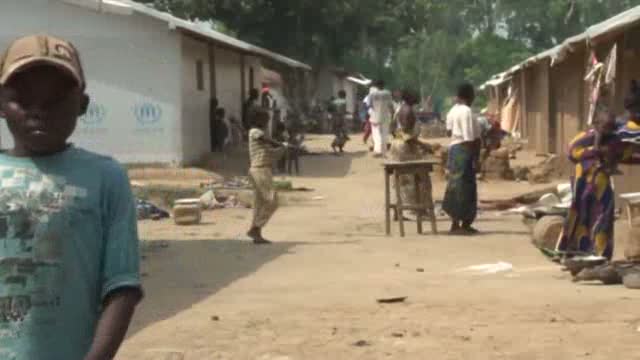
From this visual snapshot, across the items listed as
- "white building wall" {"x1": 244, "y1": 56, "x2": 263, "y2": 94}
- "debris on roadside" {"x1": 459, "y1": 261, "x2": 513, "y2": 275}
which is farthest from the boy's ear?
"white building wall" {"x1": 244, "y1": 56, "x2": 263, "y2": 94}

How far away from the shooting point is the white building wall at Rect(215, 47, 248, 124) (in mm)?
29484

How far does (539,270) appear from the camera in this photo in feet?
36.9

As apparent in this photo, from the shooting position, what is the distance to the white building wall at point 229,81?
2948 cm

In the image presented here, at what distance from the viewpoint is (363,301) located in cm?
943

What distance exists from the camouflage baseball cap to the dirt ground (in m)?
4.48

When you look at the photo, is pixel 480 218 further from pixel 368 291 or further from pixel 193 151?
pixel 193 151

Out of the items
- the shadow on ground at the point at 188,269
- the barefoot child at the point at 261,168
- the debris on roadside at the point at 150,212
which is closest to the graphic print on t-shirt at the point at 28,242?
the shadow on ground at the point at 188,269

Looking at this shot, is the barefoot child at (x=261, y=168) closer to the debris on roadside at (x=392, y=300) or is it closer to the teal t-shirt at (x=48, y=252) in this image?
the debris on roadside at (x=392, y=300)

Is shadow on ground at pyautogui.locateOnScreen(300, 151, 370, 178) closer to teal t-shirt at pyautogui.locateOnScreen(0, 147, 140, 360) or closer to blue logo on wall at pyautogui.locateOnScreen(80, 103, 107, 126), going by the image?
blue logo on wall at pyautogui.locateOnScreen(80, 103, 107, 126)

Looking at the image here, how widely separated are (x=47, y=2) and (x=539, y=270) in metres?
13.8

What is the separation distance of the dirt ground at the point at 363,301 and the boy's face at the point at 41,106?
4424 mm

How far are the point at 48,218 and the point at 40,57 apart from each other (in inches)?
14.6

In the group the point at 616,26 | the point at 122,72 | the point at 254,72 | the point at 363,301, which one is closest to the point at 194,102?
the point at 122,72

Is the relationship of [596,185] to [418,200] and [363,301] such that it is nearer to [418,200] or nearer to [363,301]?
[363,301]
